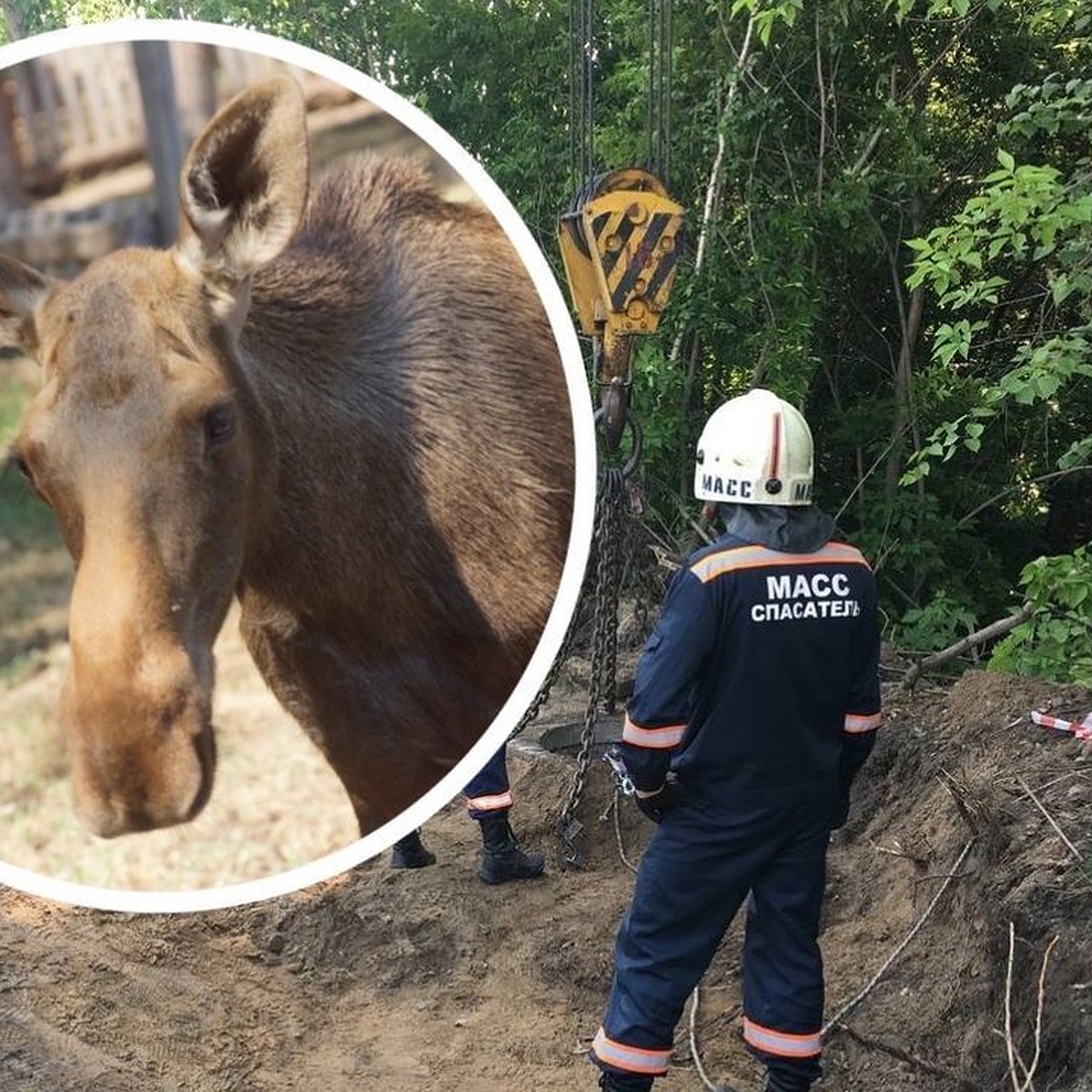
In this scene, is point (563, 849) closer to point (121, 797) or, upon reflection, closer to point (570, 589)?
point (570, 589)

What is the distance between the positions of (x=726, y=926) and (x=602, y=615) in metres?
1.64

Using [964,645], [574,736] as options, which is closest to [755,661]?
[574,736]

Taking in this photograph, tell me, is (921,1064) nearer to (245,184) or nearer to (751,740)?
(751,740)

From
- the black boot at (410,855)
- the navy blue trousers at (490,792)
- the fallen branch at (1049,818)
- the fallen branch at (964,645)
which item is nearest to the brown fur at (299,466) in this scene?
the fallen branch at (1049,818)

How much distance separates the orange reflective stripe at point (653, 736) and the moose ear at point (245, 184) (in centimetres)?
159

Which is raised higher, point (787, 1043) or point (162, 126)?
point (162, 126)

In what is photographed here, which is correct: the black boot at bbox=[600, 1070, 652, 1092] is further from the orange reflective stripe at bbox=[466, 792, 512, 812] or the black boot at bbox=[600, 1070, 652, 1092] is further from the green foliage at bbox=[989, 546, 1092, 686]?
the green foliage at bbox=[989, 546, 1092, 686]

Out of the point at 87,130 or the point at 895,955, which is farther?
the point at 895,955

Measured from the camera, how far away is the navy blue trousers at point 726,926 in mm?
2600

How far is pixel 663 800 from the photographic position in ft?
8.49

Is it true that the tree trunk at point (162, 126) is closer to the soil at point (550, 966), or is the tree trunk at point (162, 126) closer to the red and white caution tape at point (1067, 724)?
the soil at point (550, 966)

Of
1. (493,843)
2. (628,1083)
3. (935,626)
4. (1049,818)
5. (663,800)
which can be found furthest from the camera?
(935,626)

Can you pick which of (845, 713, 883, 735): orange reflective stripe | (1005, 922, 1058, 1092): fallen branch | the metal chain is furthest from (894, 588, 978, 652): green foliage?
(845, 713, 883, 735): orange reflective stripe

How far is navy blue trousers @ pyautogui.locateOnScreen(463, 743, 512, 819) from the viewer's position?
4.06 metres
